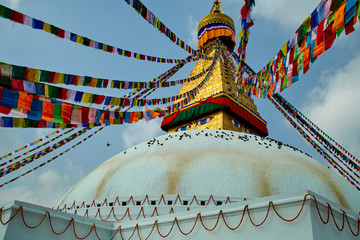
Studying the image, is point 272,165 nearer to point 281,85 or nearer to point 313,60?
point 281,85

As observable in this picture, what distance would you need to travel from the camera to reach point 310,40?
4293mm

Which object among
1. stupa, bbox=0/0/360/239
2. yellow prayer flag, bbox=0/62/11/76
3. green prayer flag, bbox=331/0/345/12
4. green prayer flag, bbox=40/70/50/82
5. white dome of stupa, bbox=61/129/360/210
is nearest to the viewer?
green prayer flag, bbox=331/0/345/12

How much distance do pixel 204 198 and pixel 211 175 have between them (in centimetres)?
53

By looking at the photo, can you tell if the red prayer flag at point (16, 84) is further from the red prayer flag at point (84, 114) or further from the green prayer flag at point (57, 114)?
the red prayer flag at point (84, 114)

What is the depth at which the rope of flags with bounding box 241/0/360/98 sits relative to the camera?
11.6 ft

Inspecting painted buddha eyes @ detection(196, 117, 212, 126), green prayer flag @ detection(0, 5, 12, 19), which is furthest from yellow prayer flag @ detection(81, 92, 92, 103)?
painted buddha eyes @ detection(196, 117, 212, 126)

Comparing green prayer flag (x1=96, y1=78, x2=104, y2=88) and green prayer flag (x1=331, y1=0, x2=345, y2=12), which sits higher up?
green prayer flag (x1=331, y1=0, x2=345, y2=12)

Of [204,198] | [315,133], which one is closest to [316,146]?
[315,133]

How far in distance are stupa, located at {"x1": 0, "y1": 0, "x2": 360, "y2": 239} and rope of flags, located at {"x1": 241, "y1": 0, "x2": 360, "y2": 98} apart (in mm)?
1748

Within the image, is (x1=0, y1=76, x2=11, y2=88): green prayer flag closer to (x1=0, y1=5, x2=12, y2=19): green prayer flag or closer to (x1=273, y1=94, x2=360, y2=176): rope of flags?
(x1=0, y1=5, x2=12, y2=19): green prayer flag

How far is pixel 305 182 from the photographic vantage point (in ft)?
19.1

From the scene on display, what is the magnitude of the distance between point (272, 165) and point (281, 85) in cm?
172

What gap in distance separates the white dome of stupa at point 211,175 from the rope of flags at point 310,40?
161 centimetres

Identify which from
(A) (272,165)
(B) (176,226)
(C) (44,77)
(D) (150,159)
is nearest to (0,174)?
(D) (150,159)
